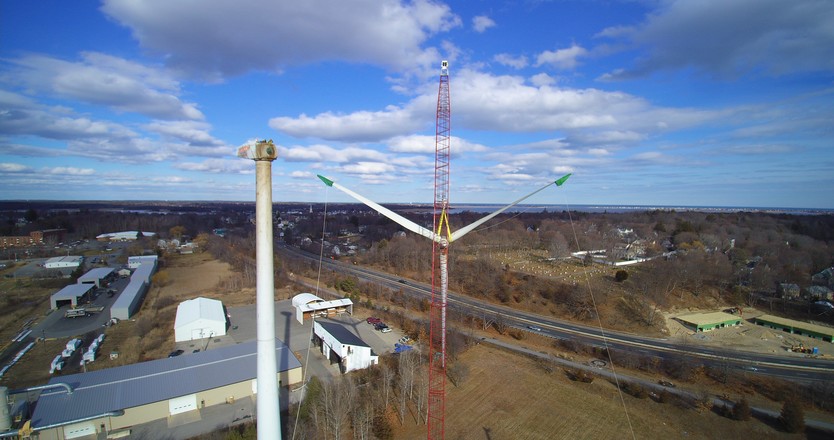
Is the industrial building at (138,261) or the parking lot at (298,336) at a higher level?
the industrial building at (138,261)

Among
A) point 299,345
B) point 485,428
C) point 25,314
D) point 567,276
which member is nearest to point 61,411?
point 299,345

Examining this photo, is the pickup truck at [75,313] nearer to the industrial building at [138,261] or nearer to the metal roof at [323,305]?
the metal roof at [323,305]

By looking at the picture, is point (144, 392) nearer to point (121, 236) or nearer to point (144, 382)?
point (144, 382)

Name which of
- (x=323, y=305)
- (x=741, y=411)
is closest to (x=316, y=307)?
(x=323, y=305)

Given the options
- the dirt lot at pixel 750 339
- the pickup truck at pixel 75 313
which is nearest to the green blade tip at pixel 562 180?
the dirt lot at pixel 750 339

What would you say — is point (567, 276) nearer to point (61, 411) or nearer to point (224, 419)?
point (224, 419)

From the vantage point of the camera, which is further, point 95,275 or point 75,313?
point 95,275
